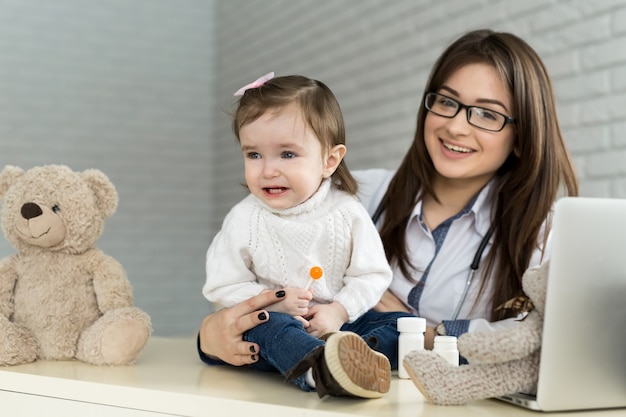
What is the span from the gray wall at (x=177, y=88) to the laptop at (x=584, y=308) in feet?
6.58

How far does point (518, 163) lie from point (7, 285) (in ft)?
3.95

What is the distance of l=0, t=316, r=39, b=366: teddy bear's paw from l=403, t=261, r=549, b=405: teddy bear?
71cm

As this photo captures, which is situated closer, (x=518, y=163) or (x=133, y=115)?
(x=518, y=163)

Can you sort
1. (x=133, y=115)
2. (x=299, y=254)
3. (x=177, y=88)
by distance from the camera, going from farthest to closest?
1. (x=177, y=88)
2. (x=133, y=115)
3. (x=299, y=254)

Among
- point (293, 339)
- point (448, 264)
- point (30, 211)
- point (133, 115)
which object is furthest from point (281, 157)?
point (133, 115)

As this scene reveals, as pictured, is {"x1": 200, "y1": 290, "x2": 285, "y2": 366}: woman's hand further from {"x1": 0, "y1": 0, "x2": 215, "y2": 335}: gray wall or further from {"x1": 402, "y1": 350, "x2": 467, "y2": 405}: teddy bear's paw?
{"x1": 0, "y1": 0, "x2": 215, "y2": 335}: gray wall

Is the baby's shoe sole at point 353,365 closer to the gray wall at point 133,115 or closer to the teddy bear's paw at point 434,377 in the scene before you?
the teddy bear's paw at point 434,377

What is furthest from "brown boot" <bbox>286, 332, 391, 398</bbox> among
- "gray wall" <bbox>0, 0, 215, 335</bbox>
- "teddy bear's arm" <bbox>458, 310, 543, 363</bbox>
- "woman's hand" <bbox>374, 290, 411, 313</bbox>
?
"gray wall" <bbox>0, 0, 215, 335</bbox>

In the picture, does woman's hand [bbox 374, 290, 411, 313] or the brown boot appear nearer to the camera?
the brown boot

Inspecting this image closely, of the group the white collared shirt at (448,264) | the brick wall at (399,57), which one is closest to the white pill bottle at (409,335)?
the white collared shirt at (448,264)

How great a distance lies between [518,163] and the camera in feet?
6.22

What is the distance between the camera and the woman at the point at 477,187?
180 centimetres

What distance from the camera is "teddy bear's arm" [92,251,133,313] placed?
4.72 ft

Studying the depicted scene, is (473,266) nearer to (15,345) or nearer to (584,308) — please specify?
(584,308)
